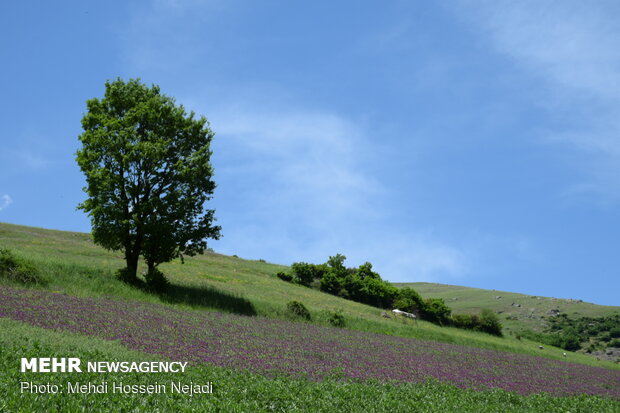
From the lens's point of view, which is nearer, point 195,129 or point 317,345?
point 317,345

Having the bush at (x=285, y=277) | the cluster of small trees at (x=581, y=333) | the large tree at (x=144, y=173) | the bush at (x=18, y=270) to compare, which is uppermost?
the large tree at (x=144, y=173)

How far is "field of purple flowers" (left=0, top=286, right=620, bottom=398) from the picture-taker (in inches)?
690

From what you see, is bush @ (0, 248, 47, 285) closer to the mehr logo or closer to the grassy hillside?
the mehr logo

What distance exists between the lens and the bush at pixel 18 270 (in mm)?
28531

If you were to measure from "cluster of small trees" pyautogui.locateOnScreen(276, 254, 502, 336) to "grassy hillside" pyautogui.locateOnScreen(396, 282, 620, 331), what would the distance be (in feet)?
75.5

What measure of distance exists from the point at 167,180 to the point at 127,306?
1279 centimetres

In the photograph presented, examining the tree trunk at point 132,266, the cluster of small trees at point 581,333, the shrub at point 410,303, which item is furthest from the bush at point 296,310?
the cluster of small trees at point 581,333

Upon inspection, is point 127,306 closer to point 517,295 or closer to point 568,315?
point 568,315

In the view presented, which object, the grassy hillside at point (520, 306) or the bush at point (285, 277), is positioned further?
the grassy hillside at point (520, 306)

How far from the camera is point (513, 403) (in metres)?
17.5

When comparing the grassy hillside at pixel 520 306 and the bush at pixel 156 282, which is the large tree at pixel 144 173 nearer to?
the bush at pixel 156 282

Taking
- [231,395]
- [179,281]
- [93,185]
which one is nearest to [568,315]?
[179,281]

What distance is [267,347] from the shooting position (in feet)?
68.6

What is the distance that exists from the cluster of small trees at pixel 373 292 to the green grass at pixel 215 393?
51.0m
